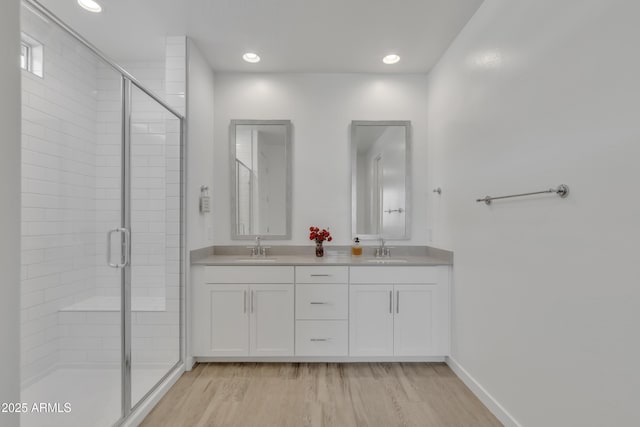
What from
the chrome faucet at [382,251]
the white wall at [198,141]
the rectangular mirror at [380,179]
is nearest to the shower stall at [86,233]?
the white wall at [198,141]

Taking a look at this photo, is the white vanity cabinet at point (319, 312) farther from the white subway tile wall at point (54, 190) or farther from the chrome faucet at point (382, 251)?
the white subway tile wall at point (54, 190)

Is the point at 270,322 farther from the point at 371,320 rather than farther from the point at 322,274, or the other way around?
the point at 371,320

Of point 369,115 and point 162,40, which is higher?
point 162,40

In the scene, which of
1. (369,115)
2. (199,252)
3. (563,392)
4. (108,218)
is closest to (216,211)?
(199,252)

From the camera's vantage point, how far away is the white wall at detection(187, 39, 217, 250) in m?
2.60

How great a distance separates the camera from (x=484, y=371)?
6.96 ft

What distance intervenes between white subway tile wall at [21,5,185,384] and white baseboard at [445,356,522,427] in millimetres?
Result: 2205

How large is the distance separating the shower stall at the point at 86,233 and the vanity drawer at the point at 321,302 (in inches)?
41.2

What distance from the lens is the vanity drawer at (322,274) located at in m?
2.68

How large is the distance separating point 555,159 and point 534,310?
0.75m

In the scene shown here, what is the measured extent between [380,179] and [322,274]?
114cm

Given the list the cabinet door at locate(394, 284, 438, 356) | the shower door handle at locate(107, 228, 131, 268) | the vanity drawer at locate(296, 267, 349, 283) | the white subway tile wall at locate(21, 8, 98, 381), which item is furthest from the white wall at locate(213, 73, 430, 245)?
the white subway tile wall at locate(21, 8, 98, 381)

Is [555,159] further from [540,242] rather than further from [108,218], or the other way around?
[108,218]

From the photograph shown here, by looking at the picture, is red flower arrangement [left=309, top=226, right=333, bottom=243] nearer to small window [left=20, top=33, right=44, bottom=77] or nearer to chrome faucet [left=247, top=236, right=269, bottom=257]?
chrome faucet [left=247, top=236, right=269, bottom=257]
